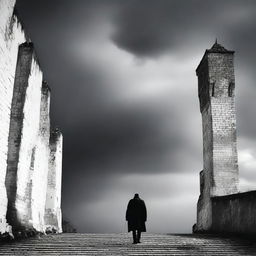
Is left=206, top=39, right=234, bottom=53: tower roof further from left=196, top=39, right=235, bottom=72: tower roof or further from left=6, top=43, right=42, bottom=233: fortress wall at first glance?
left=6, top=43, right=42, bottom=233: fortress wall

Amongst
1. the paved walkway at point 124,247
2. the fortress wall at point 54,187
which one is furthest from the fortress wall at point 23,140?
the fortress wall at point 54,187

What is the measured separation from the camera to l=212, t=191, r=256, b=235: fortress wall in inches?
Result: 458

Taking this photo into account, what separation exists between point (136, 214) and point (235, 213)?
368 centimetres

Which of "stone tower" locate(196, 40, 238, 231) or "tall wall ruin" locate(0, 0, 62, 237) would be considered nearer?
"tall wall ruin" locate(0, 0, 62, 237)

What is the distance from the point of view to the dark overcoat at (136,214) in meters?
10.6

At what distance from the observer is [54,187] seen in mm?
20344

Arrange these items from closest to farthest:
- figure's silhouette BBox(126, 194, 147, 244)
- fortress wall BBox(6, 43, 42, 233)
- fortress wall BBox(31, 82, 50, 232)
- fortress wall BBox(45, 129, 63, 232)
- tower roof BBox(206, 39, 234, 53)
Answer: figure's silhouette BBox(126, 194, 147, 244), fortress wall BBox(6, 43, 42, 233), fortress wall BBox(31, 82, 50, 232), tower roof BBox(206, 39, 234, 53), fortress wall BBox(45, 129, 63, 232)

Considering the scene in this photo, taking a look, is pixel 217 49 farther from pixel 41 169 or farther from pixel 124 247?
pixel 124 247

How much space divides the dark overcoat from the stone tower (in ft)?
17.3

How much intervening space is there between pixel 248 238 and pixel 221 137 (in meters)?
5.54

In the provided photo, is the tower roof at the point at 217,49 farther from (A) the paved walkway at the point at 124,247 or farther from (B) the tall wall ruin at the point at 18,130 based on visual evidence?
(A) the paved walkway at the point at 124,247

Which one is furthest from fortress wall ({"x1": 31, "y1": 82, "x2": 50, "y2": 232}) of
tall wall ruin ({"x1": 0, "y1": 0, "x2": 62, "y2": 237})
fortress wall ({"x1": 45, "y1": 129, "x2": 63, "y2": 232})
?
fortress wall ({"x1": 45, "y1": 129, "x2": 63, "y2": 232})

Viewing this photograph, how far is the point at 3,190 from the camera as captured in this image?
34.7 feet

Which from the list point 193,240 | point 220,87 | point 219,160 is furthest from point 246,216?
point 220,87
